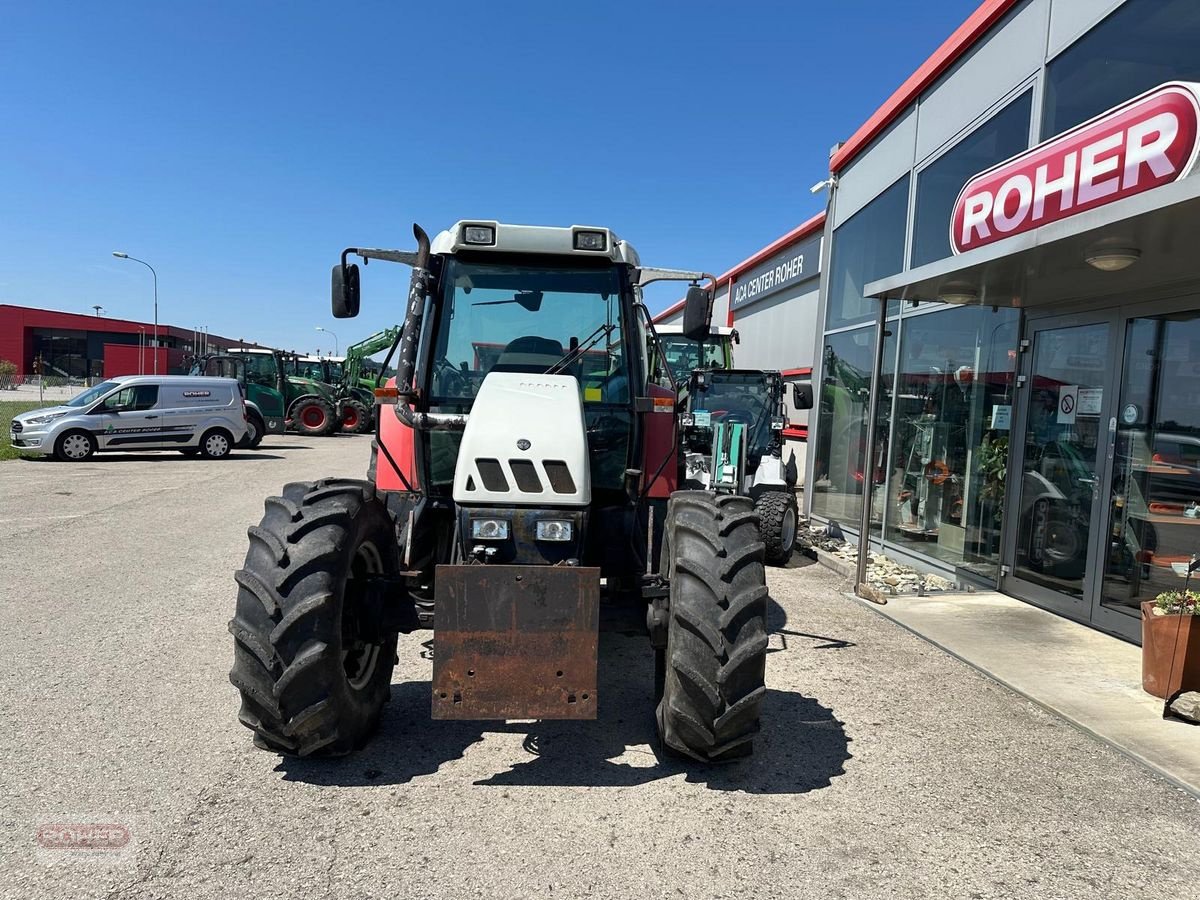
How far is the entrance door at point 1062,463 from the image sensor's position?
6152mm

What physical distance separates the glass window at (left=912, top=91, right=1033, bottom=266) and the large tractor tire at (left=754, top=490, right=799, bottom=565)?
3024 millimetres

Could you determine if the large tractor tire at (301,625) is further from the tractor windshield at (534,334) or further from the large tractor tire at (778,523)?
the large tractor tire at (778,523)

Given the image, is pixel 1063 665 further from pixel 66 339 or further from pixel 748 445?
pixel 66 339

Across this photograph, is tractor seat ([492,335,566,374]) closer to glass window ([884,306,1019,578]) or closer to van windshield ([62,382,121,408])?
glass window ([884,306,1019,578])

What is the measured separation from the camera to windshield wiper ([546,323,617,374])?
4.38m

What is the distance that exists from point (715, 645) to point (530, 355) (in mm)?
2087

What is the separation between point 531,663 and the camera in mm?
3209

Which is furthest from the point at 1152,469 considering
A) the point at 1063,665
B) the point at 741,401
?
the point at 741,401

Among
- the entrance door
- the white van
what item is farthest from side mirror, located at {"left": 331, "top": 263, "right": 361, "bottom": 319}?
the white van

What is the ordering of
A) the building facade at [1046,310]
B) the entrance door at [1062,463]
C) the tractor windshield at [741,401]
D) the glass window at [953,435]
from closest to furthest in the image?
1. the building facade at [1046,310]
2. the entrance door at [1062,463]
3. the glass window at [953,435]
4. the tractor windshield at [741,401]

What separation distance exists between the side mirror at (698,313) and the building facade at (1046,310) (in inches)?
82.0

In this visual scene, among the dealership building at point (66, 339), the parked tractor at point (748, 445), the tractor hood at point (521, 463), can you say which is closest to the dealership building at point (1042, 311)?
the parked tractor at point (748, 445)

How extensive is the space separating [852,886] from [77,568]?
23.8 ft

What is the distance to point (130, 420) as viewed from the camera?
645 inches
